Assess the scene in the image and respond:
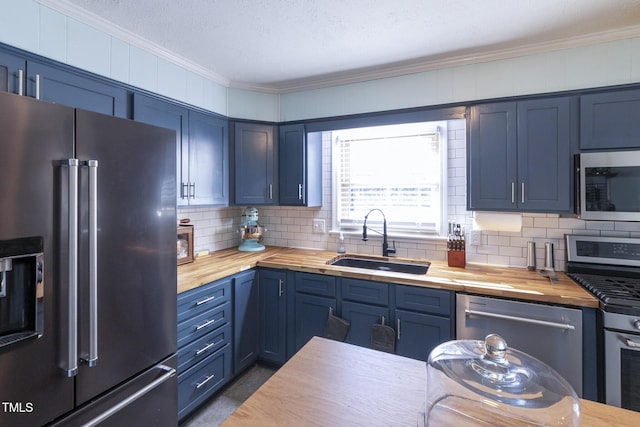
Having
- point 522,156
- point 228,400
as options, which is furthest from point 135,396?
point 522,156

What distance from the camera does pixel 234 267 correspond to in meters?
2.29

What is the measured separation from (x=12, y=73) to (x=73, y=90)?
0.25 m

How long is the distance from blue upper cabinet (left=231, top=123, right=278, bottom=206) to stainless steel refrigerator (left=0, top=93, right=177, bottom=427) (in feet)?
3.93

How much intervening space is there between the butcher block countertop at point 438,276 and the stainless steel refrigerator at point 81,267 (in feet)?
1.59

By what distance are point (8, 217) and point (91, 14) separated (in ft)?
4.55

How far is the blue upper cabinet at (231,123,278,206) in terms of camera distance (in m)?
2.71

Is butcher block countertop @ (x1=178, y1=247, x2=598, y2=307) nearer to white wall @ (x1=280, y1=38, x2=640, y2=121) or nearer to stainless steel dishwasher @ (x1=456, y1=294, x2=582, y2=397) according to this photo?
stainless steel dishwasher @ (x1=456, y1=294, x2=582, y2=397)

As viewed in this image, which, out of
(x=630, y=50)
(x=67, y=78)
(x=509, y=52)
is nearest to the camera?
(x=67, y=78)

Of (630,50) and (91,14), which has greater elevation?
(91,14)

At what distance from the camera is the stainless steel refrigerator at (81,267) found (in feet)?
3.27

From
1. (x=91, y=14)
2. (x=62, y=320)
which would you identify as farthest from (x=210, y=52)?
(x=62, y=320)

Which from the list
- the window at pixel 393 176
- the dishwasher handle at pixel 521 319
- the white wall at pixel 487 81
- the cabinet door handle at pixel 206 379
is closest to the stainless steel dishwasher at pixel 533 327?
the dishwasher handle at pixel 521 319

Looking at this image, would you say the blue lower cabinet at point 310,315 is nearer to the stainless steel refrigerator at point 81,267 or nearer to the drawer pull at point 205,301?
the drawer pull at point 205,301

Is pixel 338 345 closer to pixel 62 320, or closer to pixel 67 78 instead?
pixel 62 320
